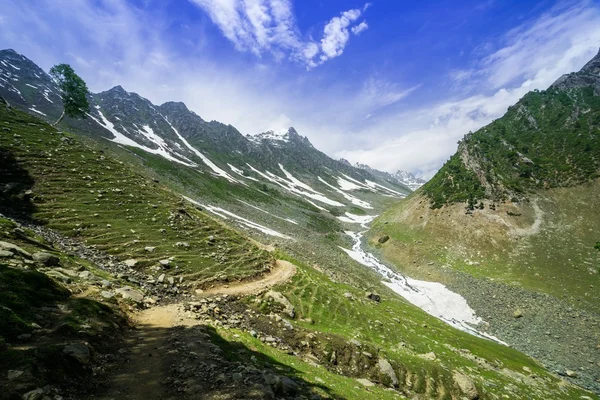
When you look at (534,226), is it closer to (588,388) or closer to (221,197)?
(588,388)

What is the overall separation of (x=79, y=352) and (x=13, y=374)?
3440 millimetres

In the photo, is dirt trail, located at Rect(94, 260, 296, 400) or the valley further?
the valley

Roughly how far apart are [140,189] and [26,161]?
46.7 feet

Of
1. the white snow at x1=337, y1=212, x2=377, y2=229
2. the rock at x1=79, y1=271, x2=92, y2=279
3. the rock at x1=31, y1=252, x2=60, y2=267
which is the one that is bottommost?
the rock at x1=79, y1=271, x2=92, y2=279

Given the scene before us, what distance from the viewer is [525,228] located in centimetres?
8238

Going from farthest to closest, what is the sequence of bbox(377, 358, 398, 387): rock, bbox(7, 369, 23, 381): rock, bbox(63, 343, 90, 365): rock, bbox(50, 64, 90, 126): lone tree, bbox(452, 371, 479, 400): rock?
1. bbox(50, 64, 90, 126): lone tree
2. bbox(452, 371, 479, 400): rock
3. bbox(377, 358, 398, 387): rock
4. bbox(63, 343, 90, 365): rock
5. bbox(7, 369, 23, 381): rock

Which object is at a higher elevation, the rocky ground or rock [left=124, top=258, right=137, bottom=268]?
the rocky ground

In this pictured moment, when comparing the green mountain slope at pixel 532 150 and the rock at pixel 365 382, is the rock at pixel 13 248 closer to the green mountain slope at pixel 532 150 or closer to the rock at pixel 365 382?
the rock at pixel 365 382

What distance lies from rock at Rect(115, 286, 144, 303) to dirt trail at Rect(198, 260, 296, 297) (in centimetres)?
773

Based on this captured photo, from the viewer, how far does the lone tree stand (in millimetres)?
65125

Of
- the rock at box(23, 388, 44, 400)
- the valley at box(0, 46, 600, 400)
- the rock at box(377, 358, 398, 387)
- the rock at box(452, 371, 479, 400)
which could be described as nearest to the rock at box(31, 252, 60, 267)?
the valley at box(0, 46, 600, 400)

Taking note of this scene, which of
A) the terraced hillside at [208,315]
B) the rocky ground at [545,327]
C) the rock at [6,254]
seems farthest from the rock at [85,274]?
the rocky ground at [545,327]

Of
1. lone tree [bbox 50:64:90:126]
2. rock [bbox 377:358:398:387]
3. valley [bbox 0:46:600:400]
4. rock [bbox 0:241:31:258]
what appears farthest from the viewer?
lone tree [bbox 50:64:90:126]

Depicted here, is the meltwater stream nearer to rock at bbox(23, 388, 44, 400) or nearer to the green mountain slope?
the green mountain slope
